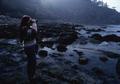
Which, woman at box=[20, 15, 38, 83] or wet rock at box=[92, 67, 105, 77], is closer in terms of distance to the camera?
woman at box=[20, 15, 38, 83]

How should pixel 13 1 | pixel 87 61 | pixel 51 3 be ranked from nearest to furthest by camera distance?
pixel 87 61 < pixel 13 1 < pixel 51 3

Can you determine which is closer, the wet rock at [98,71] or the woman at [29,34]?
the woman at [29,34]

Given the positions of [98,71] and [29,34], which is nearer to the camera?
[29,34]

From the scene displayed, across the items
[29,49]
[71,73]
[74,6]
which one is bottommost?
[71,73]

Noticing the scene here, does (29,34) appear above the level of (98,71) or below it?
above

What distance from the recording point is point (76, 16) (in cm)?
12206

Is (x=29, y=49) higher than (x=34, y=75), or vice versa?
(x=29, y=49)

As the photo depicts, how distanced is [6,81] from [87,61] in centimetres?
635

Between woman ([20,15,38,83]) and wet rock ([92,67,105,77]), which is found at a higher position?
woman ([20,15,38,83])

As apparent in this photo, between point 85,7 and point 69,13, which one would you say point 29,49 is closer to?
point 69,13

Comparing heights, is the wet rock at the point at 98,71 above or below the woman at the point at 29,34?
below

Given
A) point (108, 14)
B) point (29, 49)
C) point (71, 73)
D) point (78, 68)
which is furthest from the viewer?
point (108, 14)

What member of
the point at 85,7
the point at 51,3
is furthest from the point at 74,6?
the point at 51,3

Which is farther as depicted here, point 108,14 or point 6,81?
point 108,14
